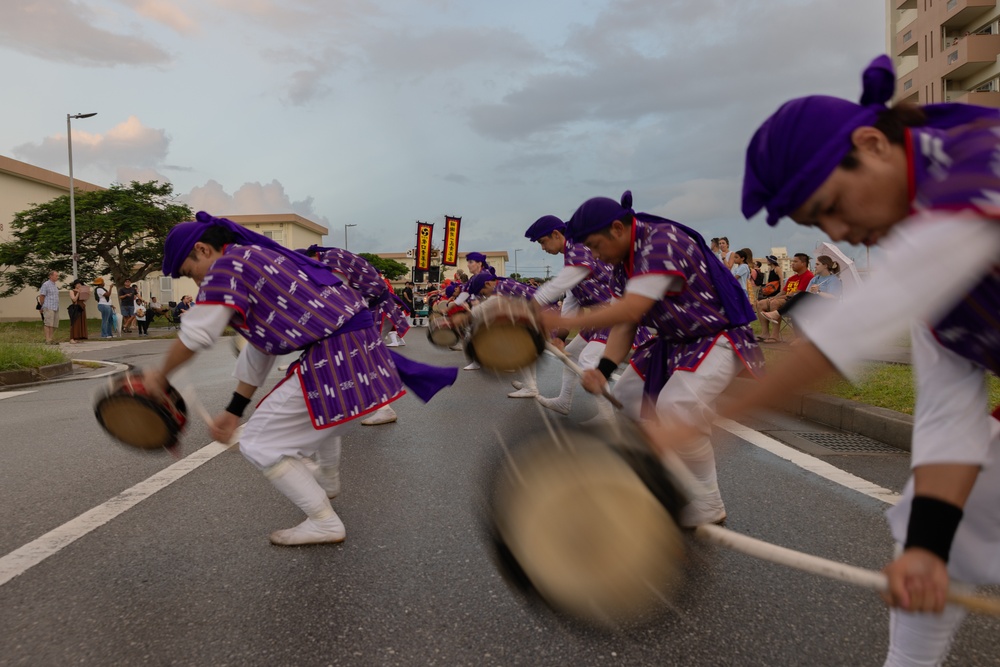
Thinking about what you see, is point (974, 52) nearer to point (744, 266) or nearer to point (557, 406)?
point (744, 266)

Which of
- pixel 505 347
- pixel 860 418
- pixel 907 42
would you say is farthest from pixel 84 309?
pixel 907 42

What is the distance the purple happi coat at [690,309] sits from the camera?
3205mm

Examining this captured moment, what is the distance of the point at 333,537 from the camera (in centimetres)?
345

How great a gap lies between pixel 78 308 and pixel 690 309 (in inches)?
809

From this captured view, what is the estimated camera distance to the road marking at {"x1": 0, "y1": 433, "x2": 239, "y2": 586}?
325 centimetres

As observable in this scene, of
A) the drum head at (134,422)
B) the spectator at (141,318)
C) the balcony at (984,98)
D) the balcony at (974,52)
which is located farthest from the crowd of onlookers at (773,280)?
the balcony at (974,52)

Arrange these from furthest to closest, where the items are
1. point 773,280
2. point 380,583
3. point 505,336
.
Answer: point 773,280 → point 505,336 → point 380,583

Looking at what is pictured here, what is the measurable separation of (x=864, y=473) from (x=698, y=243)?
2225mm

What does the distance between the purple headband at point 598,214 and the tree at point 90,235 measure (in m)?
34.6

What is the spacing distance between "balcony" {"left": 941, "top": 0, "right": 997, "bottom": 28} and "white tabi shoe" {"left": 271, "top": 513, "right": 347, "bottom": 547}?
39.5 meters

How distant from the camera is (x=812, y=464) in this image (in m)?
4.81

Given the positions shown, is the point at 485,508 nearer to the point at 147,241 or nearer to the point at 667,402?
the point at 667,402

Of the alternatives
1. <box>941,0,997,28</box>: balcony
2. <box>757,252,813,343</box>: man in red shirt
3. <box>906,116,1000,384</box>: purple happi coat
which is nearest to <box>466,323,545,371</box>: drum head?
<box>906,116,1000,384</box>: purple happi coat

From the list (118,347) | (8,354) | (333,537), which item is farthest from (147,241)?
(333,537)
